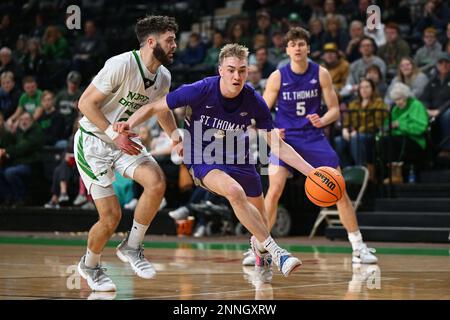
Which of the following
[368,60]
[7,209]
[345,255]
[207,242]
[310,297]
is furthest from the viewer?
[7,209]

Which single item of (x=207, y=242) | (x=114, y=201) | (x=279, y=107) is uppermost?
(x=279, y=107)

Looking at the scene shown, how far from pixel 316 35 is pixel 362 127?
107 inches

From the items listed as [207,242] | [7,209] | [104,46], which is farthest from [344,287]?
[104,46]

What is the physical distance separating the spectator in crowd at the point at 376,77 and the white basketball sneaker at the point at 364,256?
4514mm

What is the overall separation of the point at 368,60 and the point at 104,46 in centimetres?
591

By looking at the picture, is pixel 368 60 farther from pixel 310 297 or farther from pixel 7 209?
pixel 310 297

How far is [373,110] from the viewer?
1284 cm

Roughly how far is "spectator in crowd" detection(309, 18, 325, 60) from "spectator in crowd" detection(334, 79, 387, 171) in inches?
86.4

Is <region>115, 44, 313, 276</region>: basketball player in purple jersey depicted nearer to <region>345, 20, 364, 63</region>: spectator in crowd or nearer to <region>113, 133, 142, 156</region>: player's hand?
<region>113, 133, 142, 156</region>: player's hand

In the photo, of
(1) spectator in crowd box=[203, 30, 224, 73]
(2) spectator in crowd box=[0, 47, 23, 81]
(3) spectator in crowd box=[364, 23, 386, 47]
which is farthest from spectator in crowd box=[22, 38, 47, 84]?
(3) spectator in crowd box=[364, 23, 386, 47]

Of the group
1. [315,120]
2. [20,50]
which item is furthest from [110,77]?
[20,50]

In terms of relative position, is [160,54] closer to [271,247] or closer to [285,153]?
[285,153]

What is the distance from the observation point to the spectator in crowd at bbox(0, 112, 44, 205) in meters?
15.5

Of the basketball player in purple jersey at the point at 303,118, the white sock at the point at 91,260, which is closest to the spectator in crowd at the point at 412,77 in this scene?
the basketball player in purple jersey at the point at 303,118
